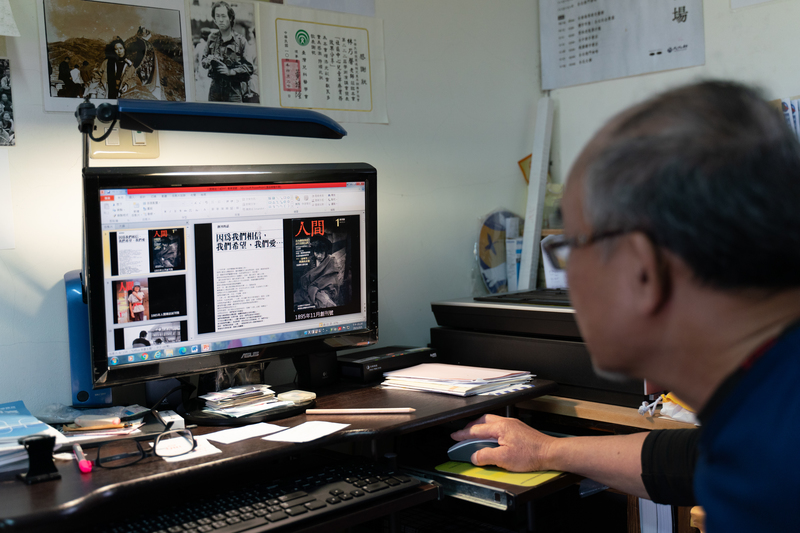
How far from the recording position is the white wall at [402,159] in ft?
4.41

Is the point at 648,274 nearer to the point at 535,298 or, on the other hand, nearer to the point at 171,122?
the point at 171,122

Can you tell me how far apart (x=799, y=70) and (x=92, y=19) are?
1690 mm

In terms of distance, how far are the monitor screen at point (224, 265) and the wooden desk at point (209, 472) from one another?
0.54 ft

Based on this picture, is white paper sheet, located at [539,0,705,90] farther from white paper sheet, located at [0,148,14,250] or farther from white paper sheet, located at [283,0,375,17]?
white paper sheet, located at [0,148,14,250]

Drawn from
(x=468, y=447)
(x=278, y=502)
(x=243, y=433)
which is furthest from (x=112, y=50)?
(x=468, y=447)

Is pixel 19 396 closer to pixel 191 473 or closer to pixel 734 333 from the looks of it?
pixel 191 473

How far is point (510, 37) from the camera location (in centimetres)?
220

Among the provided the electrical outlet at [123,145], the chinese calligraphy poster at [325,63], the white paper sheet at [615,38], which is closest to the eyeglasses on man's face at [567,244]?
the electrical outlet at [123,145]

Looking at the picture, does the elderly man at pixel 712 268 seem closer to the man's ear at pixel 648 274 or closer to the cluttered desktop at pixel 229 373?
the man's ear at pixel 648 274

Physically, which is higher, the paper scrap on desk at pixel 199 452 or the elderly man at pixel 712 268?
the elderly man at pixel 712 268

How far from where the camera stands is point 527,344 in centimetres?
163

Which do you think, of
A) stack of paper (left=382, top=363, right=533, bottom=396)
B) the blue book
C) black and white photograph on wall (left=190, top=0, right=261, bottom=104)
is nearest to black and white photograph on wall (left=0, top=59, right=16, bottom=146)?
black and white photograph on wall (left=190, top=0, right=261, bottom=104)

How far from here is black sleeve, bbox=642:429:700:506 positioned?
105 cm

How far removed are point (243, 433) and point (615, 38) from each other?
5.36ft
